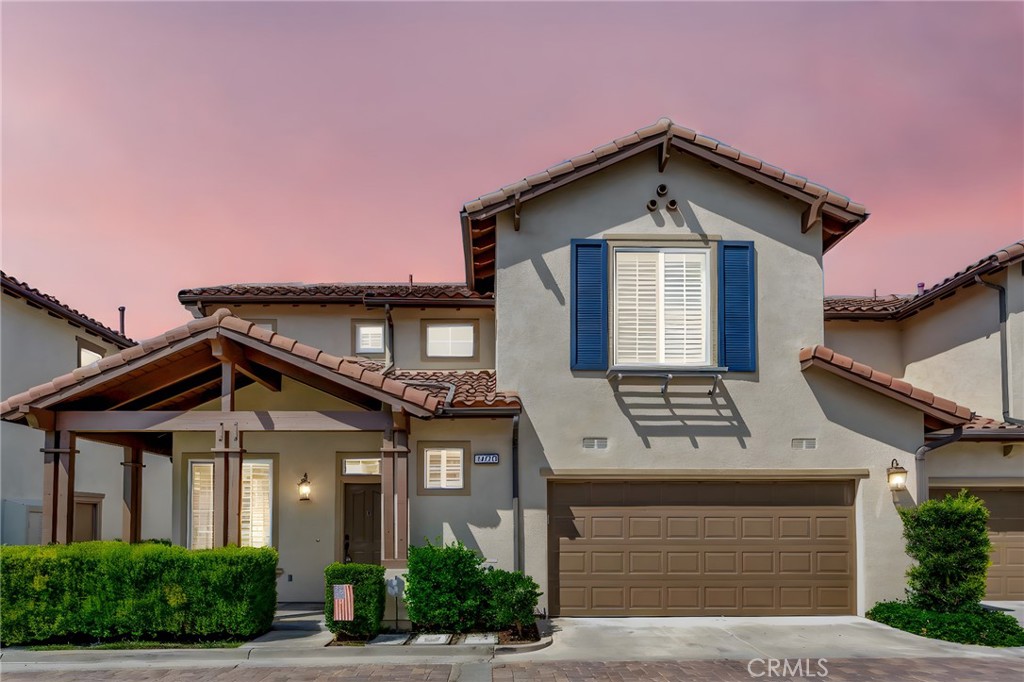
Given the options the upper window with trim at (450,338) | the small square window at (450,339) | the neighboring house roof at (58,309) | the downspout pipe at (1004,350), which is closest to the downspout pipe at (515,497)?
the upper window with trim at (450,338)

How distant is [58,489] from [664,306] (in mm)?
9198

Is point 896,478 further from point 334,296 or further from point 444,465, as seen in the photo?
point 334,296

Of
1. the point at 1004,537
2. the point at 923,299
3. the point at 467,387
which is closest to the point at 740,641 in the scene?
the point at 467,387

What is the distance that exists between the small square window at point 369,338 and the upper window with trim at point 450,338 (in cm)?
93

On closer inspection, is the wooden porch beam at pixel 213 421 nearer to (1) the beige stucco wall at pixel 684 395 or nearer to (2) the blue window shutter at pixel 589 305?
(1) the beige stucco wall at pixel 684 395

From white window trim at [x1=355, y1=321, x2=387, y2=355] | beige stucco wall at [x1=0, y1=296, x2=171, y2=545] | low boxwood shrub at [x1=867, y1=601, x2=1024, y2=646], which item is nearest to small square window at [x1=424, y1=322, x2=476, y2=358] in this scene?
white window trim at [x1=355, y1=321, x2=387, y2=355]

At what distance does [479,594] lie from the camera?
11992mm

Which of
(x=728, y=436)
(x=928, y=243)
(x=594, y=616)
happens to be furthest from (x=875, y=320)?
(x=594, y=616)

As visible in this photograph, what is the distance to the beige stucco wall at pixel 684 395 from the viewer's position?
13.4m

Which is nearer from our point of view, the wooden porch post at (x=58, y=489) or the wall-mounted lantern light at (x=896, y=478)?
the wooden porch post at (x=58, y=489)

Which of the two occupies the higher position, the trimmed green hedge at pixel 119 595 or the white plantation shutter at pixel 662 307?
the white plantation shutter at pixel 662 307

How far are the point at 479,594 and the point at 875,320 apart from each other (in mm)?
10638

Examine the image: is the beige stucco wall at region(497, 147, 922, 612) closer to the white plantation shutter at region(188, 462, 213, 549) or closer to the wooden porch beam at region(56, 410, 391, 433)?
the wooden porch beam at region(56, 410, 391, 433)

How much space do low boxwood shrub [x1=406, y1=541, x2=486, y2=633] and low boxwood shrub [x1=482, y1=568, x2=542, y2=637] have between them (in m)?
0.18
